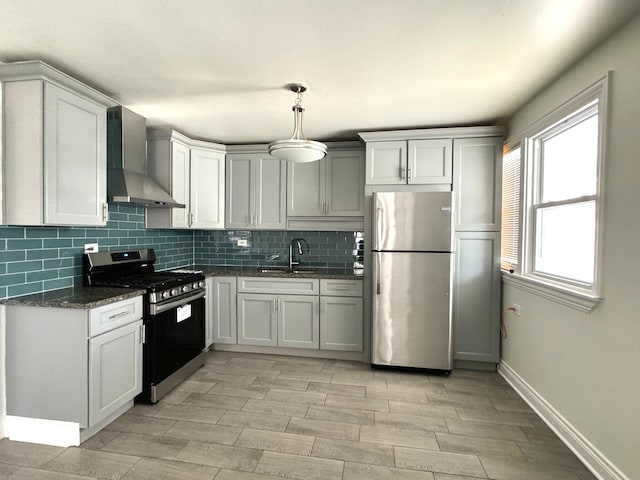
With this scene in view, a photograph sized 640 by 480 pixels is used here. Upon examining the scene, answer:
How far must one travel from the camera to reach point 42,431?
2082mm

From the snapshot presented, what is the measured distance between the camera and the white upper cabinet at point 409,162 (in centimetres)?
318

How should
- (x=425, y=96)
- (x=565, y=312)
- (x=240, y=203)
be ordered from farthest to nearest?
(x=240, y=203), (x=425, y=96), (x=565, y=312)

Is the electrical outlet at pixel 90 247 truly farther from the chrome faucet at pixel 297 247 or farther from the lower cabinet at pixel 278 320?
the chrome faucet at pixel 297 247

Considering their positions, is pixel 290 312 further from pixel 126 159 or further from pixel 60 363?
pixel 126 159

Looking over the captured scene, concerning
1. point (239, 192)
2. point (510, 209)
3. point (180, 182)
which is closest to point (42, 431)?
point (180, 182)

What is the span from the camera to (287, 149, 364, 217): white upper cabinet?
361 cm

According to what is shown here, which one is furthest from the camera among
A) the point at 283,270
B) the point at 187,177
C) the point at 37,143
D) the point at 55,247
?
the point at 283,270

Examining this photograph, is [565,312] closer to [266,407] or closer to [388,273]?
[388,273]

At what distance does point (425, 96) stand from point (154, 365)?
2912mm

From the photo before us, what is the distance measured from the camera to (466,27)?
5.41ft

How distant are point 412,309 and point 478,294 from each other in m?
0.66

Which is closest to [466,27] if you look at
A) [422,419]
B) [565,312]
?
[565,312]

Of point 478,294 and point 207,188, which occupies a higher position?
point 207,188

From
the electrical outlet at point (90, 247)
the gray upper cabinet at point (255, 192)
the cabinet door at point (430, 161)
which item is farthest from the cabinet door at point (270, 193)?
the electrical outlet at point (90, 247)
